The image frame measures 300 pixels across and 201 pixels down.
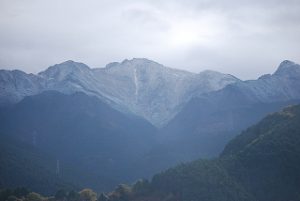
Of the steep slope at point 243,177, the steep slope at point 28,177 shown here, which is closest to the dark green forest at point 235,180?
the steep slope at point 243,177

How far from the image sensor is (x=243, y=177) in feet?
436

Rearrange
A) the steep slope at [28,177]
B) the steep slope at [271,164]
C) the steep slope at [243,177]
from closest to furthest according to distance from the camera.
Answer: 1. the steep slope at [243,177]
2. the steep slope at [271,164]
3. the steep slope at [28,177]

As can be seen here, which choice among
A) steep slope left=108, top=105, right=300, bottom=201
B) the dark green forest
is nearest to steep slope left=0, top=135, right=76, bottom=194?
the dark green forest

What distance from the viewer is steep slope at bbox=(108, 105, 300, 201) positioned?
418ft

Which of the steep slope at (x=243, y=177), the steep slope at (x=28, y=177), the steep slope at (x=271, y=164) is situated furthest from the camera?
the steep slope at (x=28, y=177)

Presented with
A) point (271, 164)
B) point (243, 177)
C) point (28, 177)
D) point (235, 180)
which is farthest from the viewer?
point (28, 177)

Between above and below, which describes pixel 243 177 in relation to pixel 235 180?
above

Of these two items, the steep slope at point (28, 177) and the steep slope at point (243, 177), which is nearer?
the steep slope at point (243, 177)

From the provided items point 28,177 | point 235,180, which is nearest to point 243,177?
point 235,180

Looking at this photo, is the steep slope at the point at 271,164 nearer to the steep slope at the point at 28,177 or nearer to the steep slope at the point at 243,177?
the steep slope at the point at 243,177

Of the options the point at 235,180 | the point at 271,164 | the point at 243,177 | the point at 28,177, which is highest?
the point at 28,177

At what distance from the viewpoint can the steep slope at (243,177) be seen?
127500 millimetres

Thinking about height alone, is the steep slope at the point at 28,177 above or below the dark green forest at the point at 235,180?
above

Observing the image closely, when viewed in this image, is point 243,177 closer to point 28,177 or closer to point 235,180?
→ point 235,180
